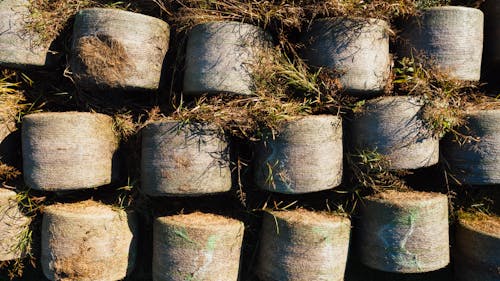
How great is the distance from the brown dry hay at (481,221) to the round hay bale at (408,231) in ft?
1.10

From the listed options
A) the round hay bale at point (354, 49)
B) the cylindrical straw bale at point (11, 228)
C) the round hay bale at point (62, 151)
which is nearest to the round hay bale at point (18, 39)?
the round hay bale at point (62, 151)

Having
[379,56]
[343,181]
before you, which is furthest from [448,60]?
[343,181]

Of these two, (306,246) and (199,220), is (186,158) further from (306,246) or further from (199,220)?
(306,246)

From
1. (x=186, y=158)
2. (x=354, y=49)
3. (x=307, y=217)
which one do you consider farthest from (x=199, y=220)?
(x=354, y=49)

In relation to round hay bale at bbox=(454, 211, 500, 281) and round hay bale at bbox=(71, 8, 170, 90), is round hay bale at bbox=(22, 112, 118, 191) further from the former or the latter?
round hay bale at bbox=(454, 211, 500, 281)

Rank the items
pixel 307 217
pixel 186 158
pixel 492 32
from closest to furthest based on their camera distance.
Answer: pixel 186 158, pixel 307 217, pixel 492 32

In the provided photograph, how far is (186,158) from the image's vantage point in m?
3.16

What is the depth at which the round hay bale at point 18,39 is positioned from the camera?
137 inches

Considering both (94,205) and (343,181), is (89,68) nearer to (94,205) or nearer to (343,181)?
(94,205)

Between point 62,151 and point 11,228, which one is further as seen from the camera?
point 11,228

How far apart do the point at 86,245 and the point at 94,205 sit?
0.36 m

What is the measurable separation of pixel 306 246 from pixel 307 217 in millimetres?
228

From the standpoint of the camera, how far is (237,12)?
134 inches

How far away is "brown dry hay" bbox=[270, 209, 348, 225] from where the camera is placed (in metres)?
3.30
